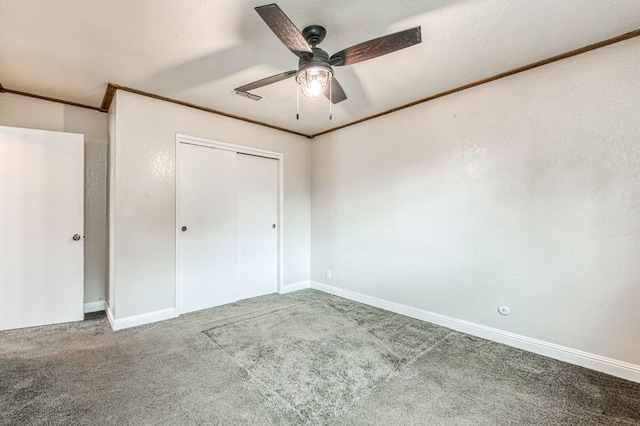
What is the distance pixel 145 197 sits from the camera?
3.15 m

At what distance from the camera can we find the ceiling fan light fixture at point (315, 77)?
6.21ft

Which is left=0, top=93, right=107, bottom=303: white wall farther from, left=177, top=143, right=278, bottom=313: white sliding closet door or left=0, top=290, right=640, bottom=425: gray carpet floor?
left=177, top=143, right=278, bottom=313: white sliding closet door

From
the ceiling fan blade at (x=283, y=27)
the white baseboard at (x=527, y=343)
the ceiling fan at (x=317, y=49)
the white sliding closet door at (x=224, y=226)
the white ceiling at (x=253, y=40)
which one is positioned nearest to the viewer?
the ceiling fan blade at (x=283, y=27)

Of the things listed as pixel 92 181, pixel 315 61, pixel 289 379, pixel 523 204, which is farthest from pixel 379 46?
pixel 92 181

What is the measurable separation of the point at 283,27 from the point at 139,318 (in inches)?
124

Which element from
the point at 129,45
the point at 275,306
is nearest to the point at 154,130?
the point at 129,45

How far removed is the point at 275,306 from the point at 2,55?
11.5 feet

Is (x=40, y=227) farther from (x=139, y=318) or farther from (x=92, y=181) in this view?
(x=139, y=318)

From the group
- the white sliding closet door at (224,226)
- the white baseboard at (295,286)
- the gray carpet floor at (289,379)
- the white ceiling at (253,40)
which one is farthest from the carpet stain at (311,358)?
the white ceiling at (253,40)

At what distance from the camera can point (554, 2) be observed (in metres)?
1.81

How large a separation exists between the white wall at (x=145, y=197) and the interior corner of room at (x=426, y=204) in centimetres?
1

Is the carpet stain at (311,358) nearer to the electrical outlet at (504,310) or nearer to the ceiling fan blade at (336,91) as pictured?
the electrical outlet at (504,310)

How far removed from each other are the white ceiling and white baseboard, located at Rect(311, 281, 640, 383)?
242 centimetres

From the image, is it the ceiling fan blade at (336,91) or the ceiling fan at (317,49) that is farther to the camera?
the ceiling fan blade at (336,91)
